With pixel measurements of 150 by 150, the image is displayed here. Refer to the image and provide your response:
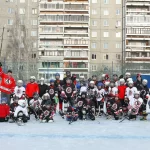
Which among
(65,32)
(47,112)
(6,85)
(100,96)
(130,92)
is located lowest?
(47,112)

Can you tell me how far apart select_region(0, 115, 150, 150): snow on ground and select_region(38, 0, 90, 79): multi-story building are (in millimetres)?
35413

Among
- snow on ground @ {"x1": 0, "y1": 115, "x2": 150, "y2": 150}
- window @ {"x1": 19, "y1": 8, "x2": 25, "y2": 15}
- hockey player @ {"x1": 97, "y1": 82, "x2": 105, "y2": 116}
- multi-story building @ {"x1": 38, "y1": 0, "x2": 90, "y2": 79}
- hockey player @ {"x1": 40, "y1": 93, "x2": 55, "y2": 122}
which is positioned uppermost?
window @ {"x1": 19, "y1": 8, "x2": 25, "y2": 15}

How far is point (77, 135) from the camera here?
7.55 meters

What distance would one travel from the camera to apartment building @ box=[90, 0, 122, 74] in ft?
153

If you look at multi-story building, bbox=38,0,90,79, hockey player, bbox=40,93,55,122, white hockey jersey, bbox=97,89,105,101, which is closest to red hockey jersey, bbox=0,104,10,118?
hockey player, bbox=40,93,55,122

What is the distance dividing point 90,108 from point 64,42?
35417 millimetres

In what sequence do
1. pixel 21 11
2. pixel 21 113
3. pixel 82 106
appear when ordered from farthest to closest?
pixel 21 11, pixel 82 106, pixel 21 113

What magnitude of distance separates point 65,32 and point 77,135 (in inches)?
1524

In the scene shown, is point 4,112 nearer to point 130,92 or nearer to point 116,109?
point 116,109

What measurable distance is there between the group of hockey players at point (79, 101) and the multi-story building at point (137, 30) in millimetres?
34413

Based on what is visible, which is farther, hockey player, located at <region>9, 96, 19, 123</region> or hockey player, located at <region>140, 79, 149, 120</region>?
hockey player, located at <region>140, 79, 149, 120</region>

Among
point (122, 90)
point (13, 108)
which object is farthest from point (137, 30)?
point (13, 108)

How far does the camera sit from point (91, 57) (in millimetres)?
46938

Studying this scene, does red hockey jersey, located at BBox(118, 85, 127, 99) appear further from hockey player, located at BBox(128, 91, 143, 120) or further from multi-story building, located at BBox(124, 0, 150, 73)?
multi-story building, located at BBox(124, 0, 150, 73)
